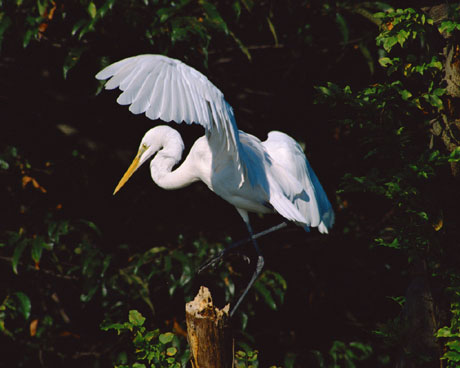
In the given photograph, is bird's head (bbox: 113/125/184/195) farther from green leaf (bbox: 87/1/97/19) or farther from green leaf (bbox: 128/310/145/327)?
green leaf (bbox: 128/310/145/327)

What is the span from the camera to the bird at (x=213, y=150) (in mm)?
2027

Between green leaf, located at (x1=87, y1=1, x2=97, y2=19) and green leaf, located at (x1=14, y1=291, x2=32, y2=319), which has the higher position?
green leaf, located at (x1=87, y1=1, x2=97, y2=19)

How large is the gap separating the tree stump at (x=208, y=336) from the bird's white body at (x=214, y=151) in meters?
0.52

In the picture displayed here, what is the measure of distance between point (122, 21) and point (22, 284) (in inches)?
54.2

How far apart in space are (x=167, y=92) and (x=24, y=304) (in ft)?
5.29

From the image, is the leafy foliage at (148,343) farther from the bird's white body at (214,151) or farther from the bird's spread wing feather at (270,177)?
the bird's spread wing feather at (270,177)

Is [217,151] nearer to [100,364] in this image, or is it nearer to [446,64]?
[446,64]

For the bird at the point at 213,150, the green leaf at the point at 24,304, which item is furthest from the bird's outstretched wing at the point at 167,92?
the green leaf at the point at 24,304

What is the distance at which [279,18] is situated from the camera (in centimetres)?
355

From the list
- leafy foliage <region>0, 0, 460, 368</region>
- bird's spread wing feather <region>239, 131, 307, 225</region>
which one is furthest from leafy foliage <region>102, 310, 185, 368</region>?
leafy foliage <region>0, 0, 460, 368</region>

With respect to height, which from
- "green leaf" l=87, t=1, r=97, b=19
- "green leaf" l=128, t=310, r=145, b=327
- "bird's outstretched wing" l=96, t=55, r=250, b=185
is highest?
"green leaf" l=87, t=1, r=97, b=19

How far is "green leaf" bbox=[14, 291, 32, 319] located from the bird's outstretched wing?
1.46m

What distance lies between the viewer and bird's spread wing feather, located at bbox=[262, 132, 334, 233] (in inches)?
104

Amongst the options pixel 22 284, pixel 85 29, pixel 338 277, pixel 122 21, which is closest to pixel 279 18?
pixel 122 21
